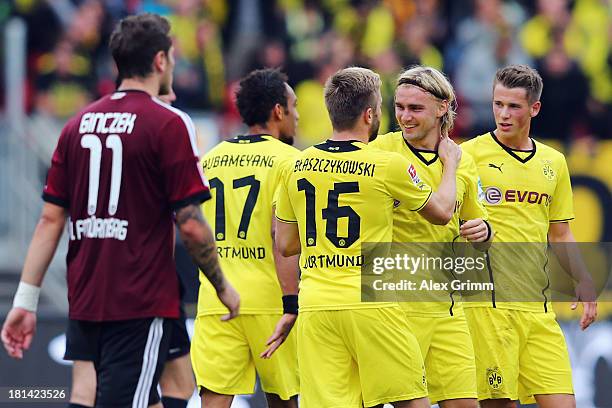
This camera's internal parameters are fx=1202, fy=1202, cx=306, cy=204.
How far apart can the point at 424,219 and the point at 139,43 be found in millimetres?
2040

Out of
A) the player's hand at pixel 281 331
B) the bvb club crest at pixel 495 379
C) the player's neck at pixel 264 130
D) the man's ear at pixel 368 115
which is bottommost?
the bvb club crest at pixel 495 379

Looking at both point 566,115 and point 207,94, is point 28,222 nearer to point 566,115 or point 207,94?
point 207,94

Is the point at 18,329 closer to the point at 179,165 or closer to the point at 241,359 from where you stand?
the point at 179,165

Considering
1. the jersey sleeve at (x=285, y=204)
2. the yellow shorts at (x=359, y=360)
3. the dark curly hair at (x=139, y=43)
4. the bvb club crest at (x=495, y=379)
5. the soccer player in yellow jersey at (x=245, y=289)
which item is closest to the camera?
the dark curly hair at (x=139, y=43)

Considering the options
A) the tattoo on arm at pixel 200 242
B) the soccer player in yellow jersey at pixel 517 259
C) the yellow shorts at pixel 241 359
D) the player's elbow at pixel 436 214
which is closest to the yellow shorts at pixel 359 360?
the player's elbow at pixel 436 214

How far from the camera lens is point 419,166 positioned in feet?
23.2

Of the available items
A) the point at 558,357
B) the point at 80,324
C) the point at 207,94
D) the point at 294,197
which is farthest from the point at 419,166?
the point at 207,94

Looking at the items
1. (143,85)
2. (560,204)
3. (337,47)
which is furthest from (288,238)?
(337,47)

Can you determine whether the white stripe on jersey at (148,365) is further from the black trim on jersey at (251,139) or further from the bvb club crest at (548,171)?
the bvb club crest at (548,171)

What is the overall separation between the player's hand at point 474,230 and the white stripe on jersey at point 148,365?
1.99 metres

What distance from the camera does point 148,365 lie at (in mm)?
5797

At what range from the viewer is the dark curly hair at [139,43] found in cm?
581

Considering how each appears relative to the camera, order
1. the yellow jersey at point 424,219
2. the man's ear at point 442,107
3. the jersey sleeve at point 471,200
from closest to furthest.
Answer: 1. the yellow jersey at point 424,219
2. the man's ear at point 442,107
3. the jersey sleeve at point 471,200

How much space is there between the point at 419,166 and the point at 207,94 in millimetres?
7814
